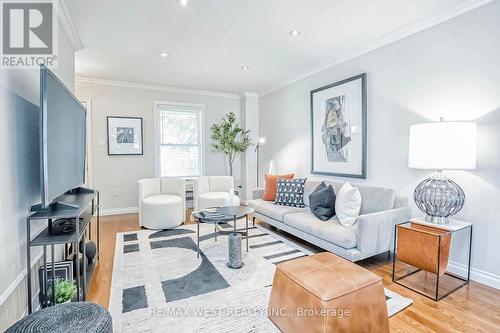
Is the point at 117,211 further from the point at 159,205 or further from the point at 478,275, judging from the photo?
the point at 478,275

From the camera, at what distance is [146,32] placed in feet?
9.81

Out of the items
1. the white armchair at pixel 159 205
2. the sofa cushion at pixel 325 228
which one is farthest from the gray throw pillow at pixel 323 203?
the white armchair at pixel 159 205

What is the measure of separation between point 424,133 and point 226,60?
278cm

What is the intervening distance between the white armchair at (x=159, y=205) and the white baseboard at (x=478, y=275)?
11.6ft

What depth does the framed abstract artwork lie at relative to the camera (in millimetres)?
3508

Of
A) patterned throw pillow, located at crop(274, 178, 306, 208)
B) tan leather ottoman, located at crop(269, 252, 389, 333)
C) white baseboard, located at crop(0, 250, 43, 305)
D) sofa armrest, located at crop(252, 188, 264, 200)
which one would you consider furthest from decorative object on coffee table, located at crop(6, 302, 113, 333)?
sofa armrest, located at crop(252, 188, 264, 200)

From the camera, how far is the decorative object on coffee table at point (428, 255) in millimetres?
2225

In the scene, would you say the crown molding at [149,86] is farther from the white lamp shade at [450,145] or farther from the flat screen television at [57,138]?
the white lamp shade at [450,145]

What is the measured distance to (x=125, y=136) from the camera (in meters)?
5.17

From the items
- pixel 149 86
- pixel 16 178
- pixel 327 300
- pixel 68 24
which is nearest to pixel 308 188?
pixel 327 300

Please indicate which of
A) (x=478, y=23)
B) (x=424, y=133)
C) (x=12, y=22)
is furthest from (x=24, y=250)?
(x=478, y=23)

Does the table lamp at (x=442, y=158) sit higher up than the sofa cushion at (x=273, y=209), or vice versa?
the table lamp at (x=442, y=158)

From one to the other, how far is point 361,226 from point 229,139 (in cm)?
359

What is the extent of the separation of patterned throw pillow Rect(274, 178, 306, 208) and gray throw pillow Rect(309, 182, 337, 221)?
56 centimetres
